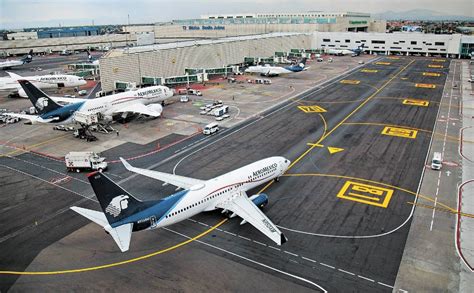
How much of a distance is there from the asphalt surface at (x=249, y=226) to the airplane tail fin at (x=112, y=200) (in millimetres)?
5090

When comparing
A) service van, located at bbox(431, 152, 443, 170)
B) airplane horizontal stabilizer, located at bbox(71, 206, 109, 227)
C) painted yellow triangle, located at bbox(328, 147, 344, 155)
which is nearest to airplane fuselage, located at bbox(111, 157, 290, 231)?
airplane horizontal stabilizer, located at bbox(71, 206, 109, 227)

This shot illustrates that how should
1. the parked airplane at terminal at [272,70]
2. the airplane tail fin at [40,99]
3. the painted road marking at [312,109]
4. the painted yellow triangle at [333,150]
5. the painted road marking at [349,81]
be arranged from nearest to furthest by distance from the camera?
the painted yellow triangle at [333,150], the airplane tail fin at [40,99], the painted road marking at [312,109], the painted road marking at [349,81], the parked airplane at terminal at [272,70]

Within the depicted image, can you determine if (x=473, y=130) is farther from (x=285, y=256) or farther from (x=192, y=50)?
(x=192, y=50)

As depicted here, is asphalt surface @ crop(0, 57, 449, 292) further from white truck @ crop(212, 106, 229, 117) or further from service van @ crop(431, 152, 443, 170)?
white truck @ crop(212, 106, 229, 117)

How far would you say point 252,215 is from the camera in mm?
38312

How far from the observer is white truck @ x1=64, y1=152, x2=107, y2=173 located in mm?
56062

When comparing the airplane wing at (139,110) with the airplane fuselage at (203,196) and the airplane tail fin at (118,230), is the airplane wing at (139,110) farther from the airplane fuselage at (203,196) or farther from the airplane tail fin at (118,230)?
the airplane tail fin at (118,230)

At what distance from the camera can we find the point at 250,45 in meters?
175

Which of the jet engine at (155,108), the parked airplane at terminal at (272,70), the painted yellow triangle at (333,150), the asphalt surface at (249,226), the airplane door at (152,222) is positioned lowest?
the asphalt surface at (249,226)

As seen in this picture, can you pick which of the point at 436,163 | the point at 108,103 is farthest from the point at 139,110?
the point at 436,163

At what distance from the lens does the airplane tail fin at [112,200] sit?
105 ft

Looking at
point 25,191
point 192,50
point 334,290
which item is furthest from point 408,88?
point 25,191

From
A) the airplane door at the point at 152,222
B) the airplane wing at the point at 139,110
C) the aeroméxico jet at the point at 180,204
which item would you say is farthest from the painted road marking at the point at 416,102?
the airplane door at the point at 152,222

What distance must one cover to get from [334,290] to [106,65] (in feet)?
327
